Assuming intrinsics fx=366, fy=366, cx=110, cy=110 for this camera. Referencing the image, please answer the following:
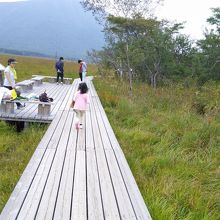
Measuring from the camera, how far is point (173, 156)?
22.0 feet

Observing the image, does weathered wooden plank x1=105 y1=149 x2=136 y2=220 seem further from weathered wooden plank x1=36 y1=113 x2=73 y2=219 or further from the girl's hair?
the girl's hair

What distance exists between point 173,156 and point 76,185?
2.49m

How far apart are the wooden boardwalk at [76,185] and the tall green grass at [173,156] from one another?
0.34m

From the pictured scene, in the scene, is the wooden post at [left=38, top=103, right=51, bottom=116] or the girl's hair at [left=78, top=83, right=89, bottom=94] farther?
the wooden post at [left=38, top=103, right=51, bottom=116]

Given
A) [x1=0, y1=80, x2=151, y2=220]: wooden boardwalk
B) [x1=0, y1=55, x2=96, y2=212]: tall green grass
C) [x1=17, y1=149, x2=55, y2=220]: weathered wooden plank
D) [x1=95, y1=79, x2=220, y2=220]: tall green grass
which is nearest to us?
[x1=17, y1=149, x2=55, y2=220]: weathered wooden plank

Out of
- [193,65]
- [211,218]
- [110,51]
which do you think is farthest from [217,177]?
[110,51]

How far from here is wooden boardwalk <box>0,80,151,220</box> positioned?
399 cm

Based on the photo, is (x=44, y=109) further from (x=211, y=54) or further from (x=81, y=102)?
(x=211, y=54)

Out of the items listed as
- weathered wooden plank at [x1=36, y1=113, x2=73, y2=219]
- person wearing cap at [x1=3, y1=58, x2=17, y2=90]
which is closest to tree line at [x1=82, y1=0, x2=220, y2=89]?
person wearing cap at [x1=3, y1=58, x2=17, y2=90]

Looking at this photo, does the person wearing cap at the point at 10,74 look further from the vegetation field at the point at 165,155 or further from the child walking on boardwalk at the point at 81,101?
the child walking on boardwalk at the point at 81,101

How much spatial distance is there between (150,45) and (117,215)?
21316 millimetres

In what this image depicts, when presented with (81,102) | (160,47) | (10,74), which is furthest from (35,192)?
(160,47)

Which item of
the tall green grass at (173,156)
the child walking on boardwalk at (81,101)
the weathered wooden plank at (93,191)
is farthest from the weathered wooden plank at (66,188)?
the child walking on boardwalk at (81,101)

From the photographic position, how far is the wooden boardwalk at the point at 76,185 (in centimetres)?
399
